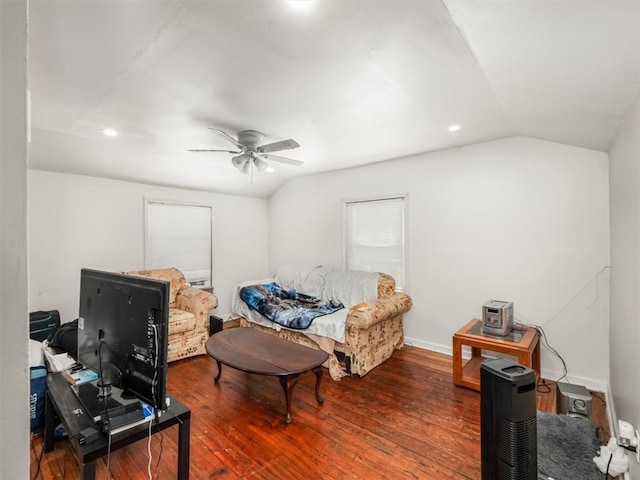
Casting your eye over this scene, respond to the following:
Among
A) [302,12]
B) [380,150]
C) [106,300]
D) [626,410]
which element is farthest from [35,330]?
[626,410]

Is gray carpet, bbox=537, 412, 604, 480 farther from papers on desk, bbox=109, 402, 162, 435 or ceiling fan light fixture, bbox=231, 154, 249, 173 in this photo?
ceiling fan light fixture, bbox=231, 154, 249, 173

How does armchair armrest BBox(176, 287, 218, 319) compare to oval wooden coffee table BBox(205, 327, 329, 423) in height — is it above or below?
above

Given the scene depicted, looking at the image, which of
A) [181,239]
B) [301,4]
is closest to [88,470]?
[301,4]

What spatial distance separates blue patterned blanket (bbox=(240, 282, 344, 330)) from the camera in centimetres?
351

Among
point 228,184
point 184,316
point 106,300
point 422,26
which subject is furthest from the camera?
point 228,184

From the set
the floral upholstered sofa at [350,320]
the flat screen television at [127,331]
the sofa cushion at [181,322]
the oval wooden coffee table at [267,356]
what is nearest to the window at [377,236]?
the floral upholstered sofa at [350,320]

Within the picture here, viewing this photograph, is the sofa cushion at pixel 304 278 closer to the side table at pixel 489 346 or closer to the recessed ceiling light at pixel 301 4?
the side table at pixel 489 346

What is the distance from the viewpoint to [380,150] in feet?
12.1

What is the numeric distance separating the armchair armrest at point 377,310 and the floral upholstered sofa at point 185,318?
6.09 feet

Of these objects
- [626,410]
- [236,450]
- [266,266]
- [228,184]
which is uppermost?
[228,184]

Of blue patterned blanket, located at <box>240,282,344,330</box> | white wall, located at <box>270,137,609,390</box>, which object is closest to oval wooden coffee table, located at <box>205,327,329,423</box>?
blue patterned blanket, located at <box>240,282,344,330</box>

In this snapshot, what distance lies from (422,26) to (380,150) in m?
2.18

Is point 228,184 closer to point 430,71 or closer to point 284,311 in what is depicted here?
point 284,311

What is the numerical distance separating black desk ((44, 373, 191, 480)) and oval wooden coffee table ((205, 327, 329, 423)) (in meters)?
0.82
